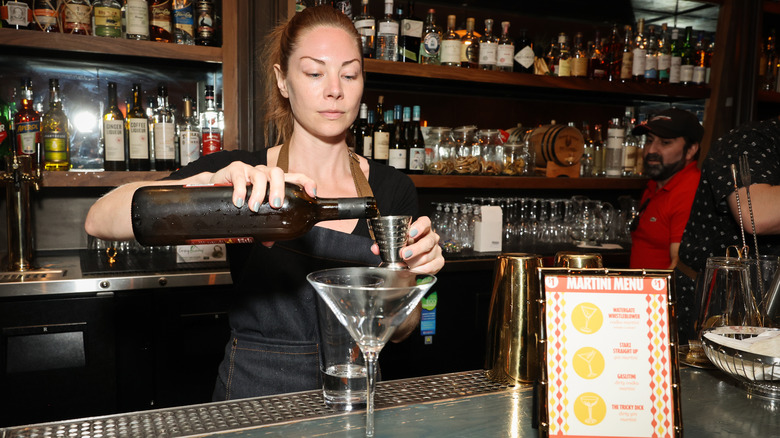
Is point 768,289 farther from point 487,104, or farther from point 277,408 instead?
point 487,104

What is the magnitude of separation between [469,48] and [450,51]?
0.12 metres

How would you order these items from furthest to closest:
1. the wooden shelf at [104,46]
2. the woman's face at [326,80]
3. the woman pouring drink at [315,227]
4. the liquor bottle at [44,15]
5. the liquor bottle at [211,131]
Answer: the liquor bottle at [211,131], the liquor bottle at [44,15], the wooden shelf at [104,46], the woman's face at [326,80], the woman pouring drink at [315,227]

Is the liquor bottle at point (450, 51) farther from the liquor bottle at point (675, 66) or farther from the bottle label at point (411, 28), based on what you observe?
the liquor bottle at point (675, 66)

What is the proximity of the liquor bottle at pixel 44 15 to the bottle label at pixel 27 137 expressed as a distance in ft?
1.15

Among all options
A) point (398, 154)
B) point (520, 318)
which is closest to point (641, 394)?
point (520, 318)

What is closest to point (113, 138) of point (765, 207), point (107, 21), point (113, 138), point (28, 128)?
point (113, 138)

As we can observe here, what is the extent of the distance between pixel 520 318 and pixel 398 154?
1.78 m

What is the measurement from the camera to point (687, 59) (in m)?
3.24

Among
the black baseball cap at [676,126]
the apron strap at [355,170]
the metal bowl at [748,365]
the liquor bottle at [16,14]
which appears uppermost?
the liquor bottle at [16,14]

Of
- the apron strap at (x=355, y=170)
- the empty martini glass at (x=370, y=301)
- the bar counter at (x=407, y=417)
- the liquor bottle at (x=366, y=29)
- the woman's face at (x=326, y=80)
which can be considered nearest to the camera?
the empty martini glass at (x=370, y=301)

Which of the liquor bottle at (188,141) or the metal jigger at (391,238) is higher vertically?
the liquor bottle at (188,141)

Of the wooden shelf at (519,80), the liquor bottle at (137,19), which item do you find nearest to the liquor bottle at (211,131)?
the liquor bottle at (137,19)

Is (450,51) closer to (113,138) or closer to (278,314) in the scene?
(113,138)

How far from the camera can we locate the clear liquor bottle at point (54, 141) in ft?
7.26
